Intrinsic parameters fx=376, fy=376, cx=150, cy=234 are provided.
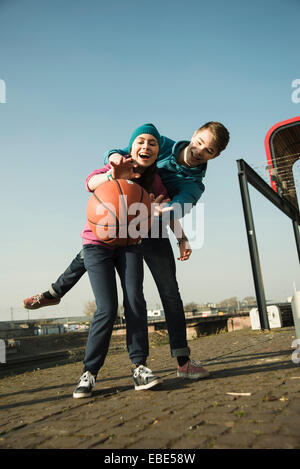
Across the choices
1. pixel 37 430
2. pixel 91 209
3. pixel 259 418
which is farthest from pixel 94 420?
pixel 91 209

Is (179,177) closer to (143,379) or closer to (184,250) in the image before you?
(184,250)

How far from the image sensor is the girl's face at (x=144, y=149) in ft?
11.1

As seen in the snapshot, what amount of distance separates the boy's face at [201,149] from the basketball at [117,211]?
0.65 m

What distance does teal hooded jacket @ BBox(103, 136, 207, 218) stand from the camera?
371 centimetres

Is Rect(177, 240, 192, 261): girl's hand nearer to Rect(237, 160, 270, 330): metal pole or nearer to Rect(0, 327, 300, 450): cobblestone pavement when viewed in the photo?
Rect(0, 327, 300, 450): cobblestone pavement

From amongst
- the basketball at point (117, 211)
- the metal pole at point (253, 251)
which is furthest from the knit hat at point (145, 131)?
the metal pole at point (253, 251)

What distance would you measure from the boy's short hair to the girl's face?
1.88 feet

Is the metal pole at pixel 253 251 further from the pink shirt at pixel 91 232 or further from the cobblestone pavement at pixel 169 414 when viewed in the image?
the pink shirt at pixel 91 232

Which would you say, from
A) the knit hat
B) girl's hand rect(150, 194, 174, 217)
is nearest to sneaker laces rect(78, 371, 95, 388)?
girl's hand rect(150, 194, 174, 217)

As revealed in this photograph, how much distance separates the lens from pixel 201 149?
3617 mm

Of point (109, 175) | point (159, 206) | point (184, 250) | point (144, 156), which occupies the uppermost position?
point (144, 156)

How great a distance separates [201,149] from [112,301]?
1.66 m

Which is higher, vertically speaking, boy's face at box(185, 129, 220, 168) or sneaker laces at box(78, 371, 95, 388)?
boy's face at box(185, 129, 220, 168)

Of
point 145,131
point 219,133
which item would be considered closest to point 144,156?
point 145,131
